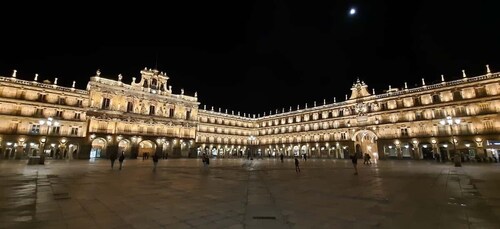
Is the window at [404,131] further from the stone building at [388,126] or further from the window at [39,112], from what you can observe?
the window at [39,112]

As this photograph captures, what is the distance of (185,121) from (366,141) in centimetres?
4518

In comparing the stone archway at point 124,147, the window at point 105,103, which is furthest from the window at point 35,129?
the stone archway at point 124,147

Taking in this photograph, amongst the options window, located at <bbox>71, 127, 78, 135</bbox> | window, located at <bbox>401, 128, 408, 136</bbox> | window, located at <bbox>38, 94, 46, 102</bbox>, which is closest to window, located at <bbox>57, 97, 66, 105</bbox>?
window, located at <bbox>38, 94, 46, 102</bbox>

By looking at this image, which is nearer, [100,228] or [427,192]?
[100,228]

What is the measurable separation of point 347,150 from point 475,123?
24511mm

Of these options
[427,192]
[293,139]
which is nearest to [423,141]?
[293,139]

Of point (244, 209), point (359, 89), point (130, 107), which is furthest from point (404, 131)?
point (130, 107)

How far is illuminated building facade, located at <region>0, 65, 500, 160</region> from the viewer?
39.9 m

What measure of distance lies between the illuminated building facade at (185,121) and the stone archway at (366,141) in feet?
0.73

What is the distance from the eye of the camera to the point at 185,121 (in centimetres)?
5912

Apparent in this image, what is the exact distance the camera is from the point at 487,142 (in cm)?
3841

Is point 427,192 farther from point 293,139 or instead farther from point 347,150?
point 293,139

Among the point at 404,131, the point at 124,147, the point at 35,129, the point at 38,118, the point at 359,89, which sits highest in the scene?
the point at 359,89

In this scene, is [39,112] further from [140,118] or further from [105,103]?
[140,118]
